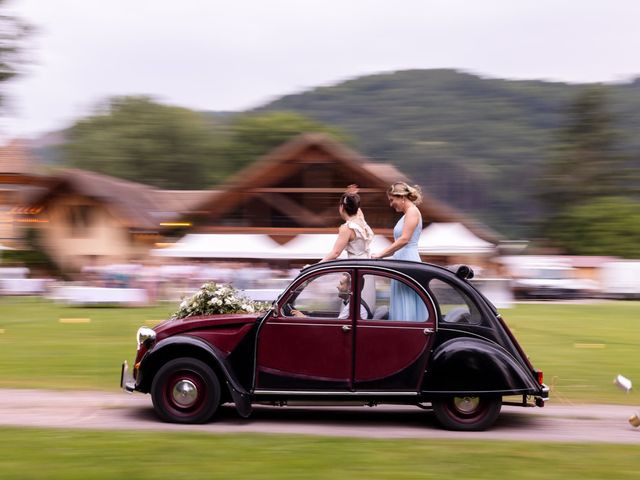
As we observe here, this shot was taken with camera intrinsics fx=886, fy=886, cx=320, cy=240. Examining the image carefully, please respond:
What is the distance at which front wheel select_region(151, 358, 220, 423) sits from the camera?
7863 mm

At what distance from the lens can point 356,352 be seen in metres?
7.78

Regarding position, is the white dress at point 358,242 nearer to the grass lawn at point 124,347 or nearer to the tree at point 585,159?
the grass lawn at point 124,347

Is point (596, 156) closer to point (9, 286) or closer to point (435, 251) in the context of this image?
point (435, 251)

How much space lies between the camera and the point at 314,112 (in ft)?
386

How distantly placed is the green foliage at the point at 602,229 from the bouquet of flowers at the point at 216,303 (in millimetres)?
60480

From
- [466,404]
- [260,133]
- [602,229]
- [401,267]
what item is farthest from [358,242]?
[260,133]

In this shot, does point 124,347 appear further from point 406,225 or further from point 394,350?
point 394,350

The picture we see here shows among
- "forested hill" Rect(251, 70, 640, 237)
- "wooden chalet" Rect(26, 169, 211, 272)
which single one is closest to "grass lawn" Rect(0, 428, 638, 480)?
"wooden chalet" Rect(26, 169, 211, 272)

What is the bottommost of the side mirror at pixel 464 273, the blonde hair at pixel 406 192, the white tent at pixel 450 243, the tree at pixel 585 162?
the side mirror at pixel 464 273

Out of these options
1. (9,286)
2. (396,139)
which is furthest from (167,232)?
(396,139)

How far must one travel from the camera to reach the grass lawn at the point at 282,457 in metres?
6.07

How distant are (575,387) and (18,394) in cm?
652

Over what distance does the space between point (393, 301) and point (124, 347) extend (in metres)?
7.71

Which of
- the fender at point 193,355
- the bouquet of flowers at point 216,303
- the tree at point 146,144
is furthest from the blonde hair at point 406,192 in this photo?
the tree at point 146,144
